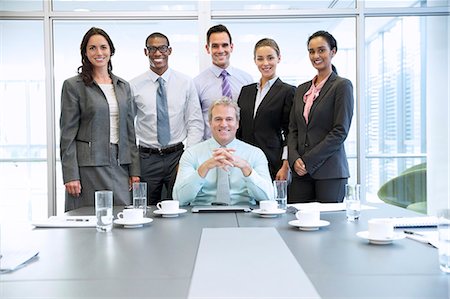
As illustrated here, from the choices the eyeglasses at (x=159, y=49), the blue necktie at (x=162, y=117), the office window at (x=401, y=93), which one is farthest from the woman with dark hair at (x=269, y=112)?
the office window at (x=401, y=93)

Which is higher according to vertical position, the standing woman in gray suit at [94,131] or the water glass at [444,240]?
the standing woman in gray suit at [94,131]

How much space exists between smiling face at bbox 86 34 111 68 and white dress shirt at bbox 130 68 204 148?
448 millimetres

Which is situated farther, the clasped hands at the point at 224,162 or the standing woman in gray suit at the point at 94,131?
the standing woman in gray suit at the point at 94,131

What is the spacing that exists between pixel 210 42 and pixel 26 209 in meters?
2.67

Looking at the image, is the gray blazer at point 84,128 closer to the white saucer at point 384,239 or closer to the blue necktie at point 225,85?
the blue necktie at point 225,85

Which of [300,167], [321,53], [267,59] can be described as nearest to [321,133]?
[300,167]

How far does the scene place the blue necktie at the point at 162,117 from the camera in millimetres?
3625

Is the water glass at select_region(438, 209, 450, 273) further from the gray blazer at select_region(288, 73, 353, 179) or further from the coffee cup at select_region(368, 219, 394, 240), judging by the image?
the gray blazer at select_region(288, 73, 353, 179)

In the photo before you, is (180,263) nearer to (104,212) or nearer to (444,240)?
(104,212)

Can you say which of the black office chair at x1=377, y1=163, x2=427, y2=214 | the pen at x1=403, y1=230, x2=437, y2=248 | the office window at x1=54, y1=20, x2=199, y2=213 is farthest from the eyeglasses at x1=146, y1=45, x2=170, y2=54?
the black office chair at x1=377, y1=163, x2=427, y2=214

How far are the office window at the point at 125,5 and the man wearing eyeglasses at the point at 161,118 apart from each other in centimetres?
103

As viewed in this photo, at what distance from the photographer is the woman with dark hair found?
3.56 m

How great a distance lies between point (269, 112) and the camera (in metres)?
3.55

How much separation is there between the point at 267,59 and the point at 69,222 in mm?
2025
